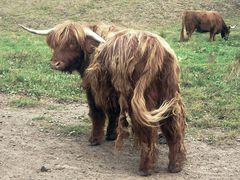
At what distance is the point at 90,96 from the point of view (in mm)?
6023

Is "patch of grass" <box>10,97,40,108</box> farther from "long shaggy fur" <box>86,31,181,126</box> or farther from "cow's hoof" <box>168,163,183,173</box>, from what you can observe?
"cow's hoof" <box>168,163,183,173</box>

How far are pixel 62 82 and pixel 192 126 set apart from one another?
2.74 meters

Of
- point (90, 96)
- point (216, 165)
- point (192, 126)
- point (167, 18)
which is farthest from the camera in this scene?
point (167, 18)

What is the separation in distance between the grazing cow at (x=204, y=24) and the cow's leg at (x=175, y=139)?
511 inches

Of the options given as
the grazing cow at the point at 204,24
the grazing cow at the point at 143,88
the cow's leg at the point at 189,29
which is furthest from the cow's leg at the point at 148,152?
the cow's leg at the point at 189,29

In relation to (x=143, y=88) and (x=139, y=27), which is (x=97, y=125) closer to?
(x=143, y=88)

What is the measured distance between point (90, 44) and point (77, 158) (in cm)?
122

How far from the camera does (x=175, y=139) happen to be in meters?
5.27

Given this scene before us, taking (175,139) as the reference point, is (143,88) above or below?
above

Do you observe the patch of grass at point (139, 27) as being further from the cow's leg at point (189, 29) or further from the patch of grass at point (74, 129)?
the cow's leg at point (189, 29)

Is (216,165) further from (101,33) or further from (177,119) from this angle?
(101,33)

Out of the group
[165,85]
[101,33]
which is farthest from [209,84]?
[165,85]

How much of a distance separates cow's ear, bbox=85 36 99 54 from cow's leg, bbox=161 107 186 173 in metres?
1.23

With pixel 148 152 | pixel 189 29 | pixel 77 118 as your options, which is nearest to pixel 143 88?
pixel 148 152
